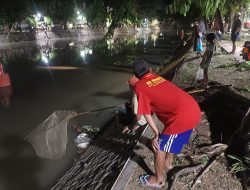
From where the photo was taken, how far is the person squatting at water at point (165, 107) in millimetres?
3584

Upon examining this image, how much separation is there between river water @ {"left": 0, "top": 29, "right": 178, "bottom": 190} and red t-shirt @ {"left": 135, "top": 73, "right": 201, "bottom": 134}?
730 mm

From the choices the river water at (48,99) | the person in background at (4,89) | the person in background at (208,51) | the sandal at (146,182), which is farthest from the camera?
the person in background at (4,89)

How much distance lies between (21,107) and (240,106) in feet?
30.4

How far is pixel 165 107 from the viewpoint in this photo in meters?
3.66

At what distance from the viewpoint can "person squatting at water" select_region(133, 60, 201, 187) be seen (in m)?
3.58

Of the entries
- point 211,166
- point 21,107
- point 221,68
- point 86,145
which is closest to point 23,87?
point 21,107

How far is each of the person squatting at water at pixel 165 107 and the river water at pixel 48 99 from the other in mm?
664

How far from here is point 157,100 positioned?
3.62 metres

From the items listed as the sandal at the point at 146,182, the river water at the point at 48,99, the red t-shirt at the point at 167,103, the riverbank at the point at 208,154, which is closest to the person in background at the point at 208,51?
the riverbank at the point at 208,154

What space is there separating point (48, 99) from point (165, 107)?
1074cm

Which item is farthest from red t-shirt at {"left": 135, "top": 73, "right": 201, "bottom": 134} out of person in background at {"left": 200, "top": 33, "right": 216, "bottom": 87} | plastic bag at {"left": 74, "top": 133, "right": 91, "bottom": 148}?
person in background at {"left": 200, "top": 33, "right": 216, "bottom": 87}

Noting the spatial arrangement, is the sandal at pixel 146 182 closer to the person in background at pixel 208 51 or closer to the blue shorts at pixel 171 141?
the blue shorts at pixel 171 141

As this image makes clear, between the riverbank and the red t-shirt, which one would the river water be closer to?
the red t-shirt

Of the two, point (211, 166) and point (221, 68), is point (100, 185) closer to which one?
point (211, 166)
